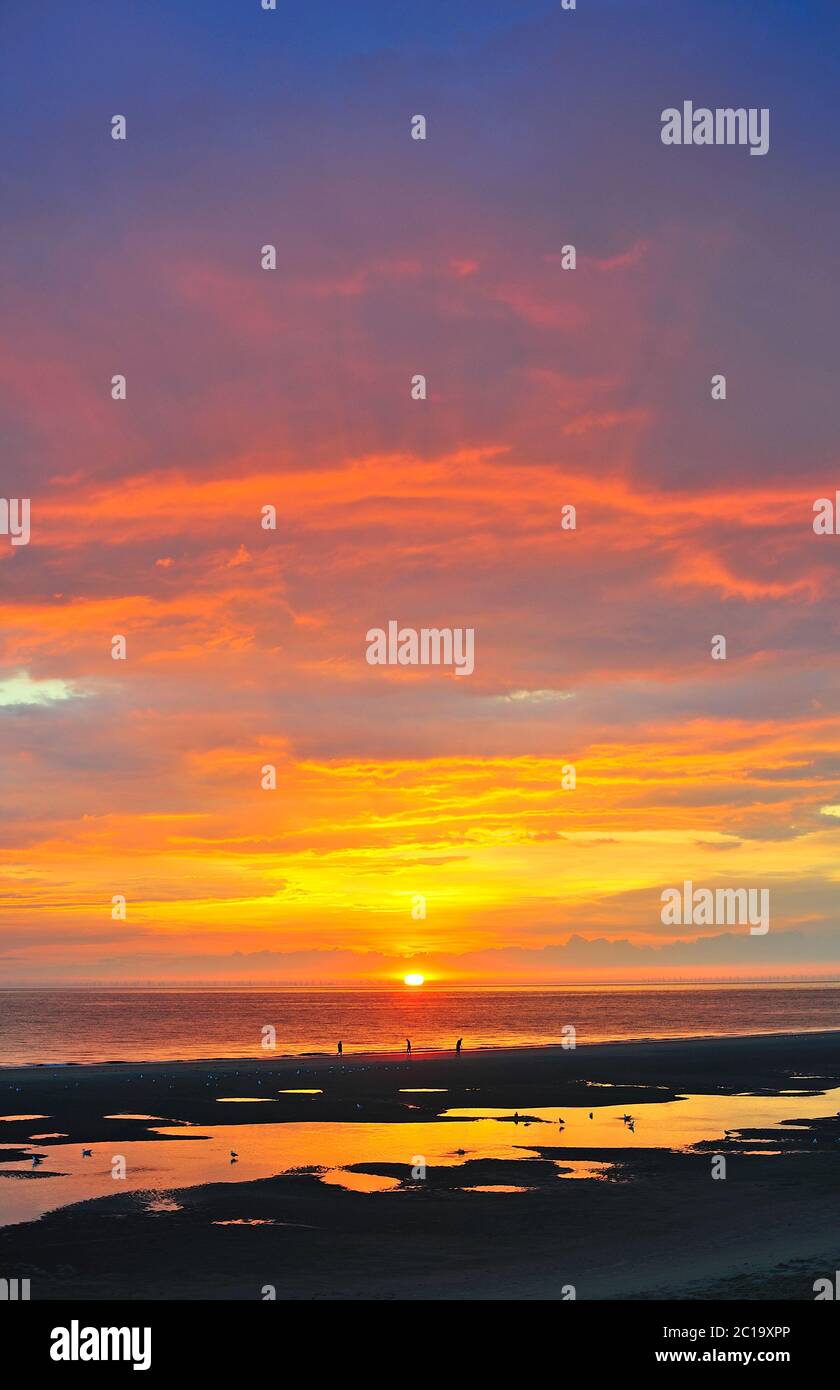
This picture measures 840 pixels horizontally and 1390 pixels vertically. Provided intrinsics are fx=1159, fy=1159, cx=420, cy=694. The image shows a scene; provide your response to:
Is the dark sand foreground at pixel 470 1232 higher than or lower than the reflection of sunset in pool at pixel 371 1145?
lower

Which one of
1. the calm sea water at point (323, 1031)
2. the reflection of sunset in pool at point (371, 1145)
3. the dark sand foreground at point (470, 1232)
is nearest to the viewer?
the dark sand foreground at point (470, 1232)

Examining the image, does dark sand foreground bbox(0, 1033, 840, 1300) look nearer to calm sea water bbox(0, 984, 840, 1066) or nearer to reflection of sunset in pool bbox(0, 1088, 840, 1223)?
reflection of sunset in pool bbox(0, 1088, 840, 1223)

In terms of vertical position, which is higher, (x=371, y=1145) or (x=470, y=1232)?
(x=371, y=1145)

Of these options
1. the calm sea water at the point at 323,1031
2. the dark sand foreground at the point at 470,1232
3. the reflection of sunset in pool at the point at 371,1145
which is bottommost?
the dark sand foreground at the point at 470,1232

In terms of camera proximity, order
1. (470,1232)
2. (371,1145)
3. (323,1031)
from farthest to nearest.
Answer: (323,1031) < (371,1145) < (470,1232)

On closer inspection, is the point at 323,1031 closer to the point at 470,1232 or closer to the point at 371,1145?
the point at 371,1145

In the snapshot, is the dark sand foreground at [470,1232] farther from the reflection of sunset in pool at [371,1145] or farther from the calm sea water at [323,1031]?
the calm sea water at [323,1031]

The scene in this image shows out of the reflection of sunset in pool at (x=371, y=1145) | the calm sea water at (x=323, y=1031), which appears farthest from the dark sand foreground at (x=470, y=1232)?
the calm sea water at (x=323, y=1031)

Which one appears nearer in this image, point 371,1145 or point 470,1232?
point 470,1232

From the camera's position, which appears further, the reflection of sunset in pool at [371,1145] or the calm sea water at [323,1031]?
the calm sea water at [323,1031]

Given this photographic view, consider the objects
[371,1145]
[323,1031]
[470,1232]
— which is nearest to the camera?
[470,1232]

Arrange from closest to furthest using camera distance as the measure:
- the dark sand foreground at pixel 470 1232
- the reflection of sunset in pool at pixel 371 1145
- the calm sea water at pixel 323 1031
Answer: the dark sand foreground at pixel 470 1232 → the reflection of sunset in pool at pixel 371 1145 → the calm sea water at pixel 323 1031

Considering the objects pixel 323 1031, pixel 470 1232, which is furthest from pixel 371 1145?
pixel 323 1031

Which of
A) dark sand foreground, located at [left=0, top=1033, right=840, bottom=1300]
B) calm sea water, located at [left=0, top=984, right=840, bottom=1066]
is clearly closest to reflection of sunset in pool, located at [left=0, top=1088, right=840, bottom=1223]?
dark sand foreground, located at [left=0, top=1033, right=840, bottom=1300]
